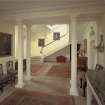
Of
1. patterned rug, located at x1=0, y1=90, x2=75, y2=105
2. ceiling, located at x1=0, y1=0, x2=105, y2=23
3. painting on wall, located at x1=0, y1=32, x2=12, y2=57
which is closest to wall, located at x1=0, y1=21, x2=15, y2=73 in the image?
painting on wall, located at x1=0, y1=32, x2=12, y2=57

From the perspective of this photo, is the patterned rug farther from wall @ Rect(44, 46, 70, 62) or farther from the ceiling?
wall @ Rect(44, 46, 70, 62)

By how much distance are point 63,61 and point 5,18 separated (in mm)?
8579

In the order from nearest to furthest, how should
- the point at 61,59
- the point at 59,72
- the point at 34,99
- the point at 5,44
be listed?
the point at 34,99, the point at 5,44, the point at 59,72, the point at 61,59

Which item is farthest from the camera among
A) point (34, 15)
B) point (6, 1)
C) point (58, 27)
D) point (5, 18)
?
point (58, 27)

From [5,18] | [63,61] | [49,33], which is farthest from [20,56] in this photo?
[49,33]

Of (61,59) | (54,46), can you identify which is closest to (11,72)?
(61,59)

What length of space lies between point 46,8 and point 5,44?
7.57 ft

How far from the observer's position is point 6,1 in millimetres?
4125

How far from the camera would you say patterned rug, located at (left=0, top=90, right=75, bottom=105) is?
4.08 meters

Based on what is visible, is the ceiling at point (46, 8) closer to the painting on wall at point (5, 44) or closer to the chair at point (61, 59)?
the painting on wall at point (5, 44)

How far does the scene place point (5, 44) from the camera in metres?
5.86

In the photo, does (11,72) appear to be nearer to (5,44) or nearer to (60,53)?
(5,44)

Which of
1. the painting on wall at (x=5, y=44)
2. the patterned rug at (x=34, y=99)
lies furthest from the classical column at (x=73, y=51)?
the painting on wall at (x=5, y=44)

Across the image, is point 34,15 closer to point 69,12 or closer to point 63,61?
point 69,12
